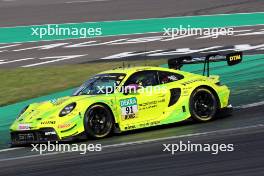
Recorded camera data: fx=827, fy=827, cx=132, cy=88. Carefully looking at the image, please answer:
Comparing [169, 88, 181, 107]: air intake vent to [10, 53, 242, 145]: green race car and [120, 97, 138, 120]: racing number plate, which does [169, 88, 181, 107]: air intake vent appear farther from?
[120, 97, 138, 120]: racing number plate

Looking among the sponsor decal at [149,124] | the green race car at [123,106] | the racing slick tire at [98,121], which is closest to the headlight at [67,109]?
the green race car at [123,106]

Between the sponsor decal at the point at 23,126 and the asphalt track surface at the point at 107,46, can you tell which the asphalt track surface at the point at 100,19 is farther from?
the sponsor decal at the point at 23,126

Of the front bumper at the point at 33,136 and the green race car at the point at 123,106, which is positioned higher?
the green race car at the point at 123,106

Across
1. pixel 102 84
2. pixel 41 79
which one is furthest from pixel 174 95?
pixel 41 79

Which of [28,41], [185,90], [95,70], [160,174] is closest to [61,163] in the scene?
[160,174]

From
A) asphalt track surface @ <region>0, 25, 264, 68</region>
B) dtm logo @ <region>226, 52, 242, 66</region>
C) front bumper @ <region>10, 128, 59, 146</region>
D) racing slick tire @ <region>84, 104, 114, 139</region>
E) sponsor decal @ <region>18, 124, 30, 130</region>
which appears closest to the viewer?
front bumper @ <region>10, 128, 59, 146</region>

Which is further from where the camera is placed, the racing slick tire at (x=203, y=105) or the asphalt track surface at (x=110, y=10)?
the asphalt track surface at (x=110, y=10)

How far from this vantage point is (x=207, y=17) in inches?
1271

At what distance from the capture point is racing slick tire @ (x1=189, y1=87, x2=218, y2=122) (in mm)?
15734

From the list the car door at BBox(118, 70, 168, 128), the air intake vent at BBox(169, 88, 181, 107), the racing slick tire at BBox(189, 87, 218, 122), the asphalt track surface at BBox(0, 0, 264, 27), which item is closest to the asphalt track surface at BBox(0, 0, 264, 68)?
the asphalt track surface at BBox(0, 0, 264, 27)

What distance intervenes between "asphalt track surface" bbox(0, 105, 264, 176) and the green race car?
26 cm

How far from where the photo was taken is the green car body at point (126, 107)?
1470 cm

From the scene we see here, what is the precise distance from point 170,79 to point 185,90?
0.37 meters

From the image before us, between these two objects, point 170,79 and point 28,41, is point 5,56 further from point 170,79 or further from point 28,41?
point 170,79
